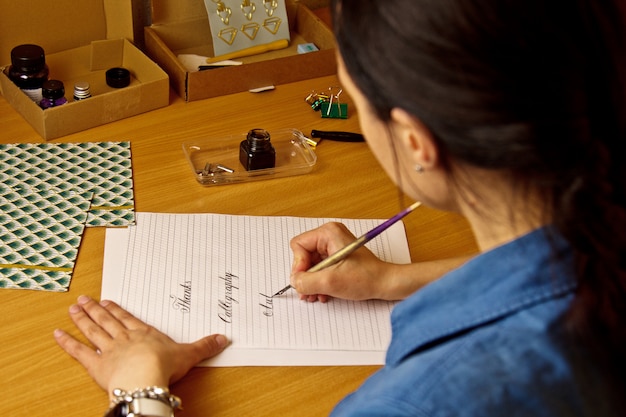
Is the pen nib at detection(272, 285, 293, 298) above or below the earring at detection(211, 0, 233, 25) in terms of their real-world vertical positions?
below

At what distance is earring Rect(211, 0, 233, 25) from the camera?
147 centimetres

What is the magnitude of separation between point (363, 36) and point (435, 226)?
1.95 ft

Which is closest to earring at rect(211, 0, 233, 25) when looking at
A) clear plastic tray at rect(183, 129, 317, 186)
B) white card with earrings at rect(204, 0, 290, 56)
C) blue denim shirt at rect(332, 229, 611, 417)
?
white card with earrings at rect(204, 0, 290, 56)

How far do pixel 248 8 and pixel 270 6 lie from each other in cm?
5

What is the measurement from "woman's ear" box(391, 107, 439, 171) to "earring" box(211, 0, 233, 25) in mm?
839

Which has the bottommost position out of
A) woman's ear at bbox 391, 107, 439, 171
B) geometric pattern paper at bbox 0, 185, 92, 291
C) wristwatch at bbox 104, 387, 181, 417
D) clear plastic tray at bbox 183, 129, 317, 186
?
clear plastic tray at bbox 183, 129, 317, 186

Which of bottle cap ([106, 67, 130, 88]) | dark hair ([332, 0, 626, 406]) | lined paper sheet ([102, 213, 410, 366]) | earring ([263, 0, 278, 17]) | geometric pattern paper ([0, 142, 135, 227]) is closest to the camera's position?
dark hair ([332, 0, 626, 406])

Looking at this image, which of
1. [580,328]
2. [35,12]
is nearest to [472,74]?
[580,328]

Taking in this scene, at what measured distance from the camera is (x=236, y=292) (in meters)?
1.04

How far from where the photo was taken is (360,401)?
2.43ft

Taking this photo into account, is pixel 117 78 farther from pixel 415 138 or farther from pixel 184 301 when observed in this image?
pixel 415 138

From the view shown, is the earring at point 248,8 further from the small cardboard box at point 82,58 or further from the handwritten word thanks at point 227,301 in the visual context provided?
the handwritten word thanks at point 227,301

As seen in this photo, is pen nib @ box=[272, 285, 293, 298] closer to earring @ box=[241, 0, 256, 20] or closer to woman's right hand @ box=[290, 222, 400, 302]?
woman's right hand @ box=[290, 222, 400, 302]

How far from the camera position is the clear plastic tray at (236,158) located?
4.10 ft
